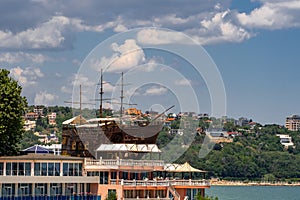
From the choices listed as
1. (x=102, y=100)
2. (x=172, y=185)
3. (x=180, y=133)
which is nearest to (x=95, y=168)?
(x=172, y=185)

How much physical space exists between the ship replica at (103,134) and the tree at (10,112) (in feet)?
17.0

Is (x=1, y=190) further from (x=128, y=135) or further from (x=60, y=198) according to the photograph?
(x=128, y=135)

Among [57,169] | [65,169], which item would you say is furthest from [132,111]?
[57,169]

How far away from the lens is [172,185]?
70.9 meters

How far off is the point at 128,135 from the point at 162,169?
4.17 metres

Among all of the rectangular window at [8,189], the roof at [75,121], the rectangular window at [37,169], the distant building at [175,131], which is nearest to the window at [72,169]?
the rectangular window at [37,169]

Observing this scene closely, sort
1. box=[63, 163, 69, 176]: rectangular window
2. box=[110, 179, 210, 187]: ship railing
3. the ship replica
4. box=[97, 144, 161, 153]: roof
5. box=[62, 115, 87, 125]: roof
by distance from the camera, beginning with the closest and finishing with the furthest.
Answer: box=[63, 163, 69, 176]: rectangular window → box=[110, 179, 210, 187]: ship railing → box=[97, 144, 161, 153]: roof → the ship replica → box=[62, 115, 87, 125]: roof

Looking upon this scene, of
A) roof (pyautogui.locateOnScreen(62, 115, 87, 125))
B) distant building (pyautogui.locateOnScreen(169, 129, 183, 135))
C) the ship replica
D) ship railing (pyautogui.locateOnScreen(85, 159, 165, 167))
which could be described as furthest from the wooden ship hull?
distant building (pyautogui.locateOnScreen(169, 129, 183, 135))

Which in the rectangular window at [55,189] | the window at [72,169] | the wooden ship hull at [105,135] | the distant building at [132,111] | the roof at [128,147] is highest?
the distant building at [132,111]

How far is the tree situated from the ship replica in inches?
204

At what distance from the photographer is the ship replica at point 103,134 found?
72438mm

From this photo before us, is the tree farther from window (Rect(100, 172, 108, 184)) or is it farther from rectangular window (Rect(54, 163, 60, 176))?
window (Rect(100, 172, 108, 184))

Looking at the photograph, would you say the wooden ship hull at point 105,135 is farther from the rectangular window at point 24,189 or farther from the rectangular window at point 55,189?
the rectangular window at point 24,189

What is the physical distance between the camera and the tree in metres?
69.4
